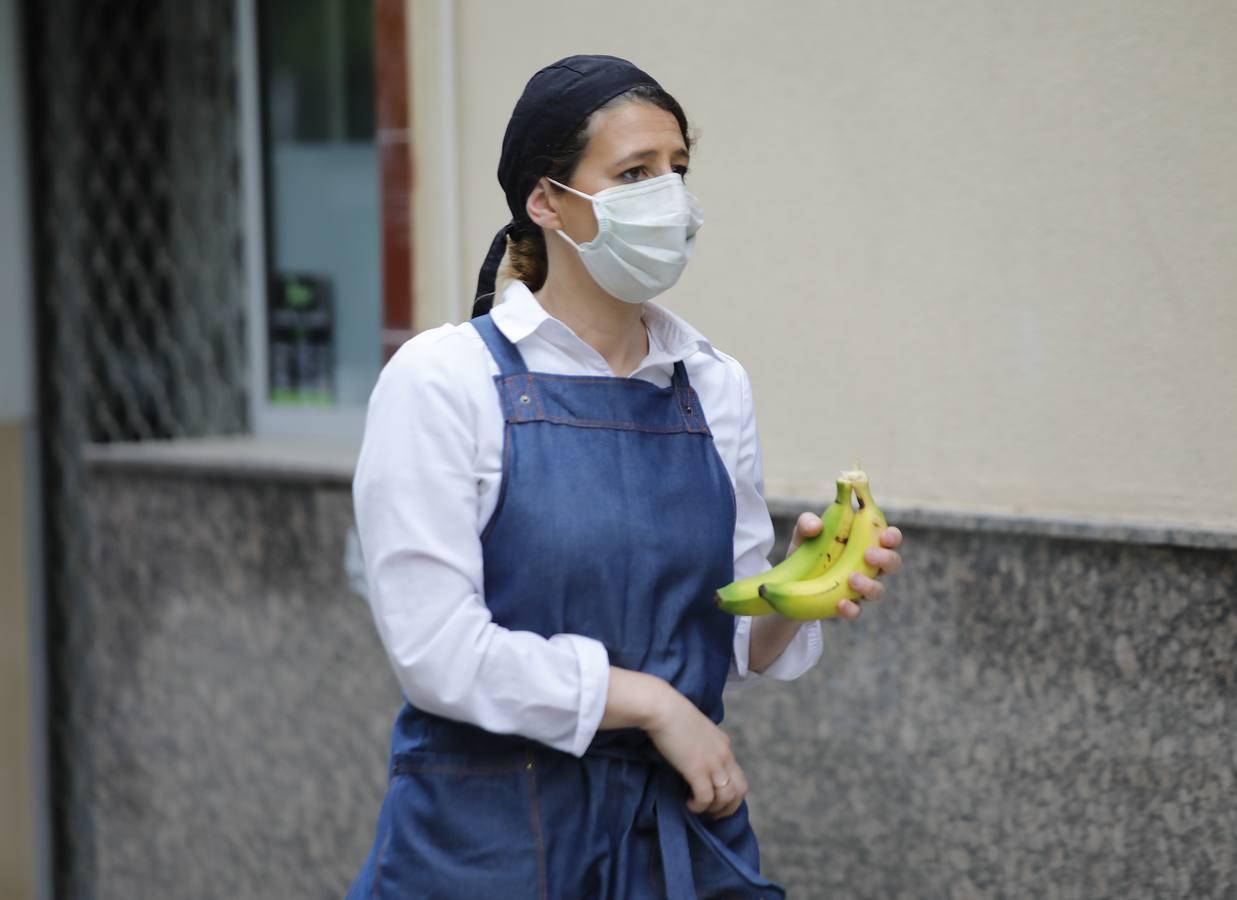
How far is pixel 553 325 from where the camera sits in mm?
2041

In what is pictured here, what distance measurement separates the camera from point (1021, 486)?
3.00 metres

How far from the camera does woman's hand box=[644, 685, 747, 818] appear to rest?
191cm

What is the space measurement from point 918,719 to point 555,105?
1.71 meters

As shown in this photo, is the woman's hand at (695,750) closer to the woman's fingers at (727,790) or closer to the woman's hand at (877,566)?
the woman's fingers at (727,790)

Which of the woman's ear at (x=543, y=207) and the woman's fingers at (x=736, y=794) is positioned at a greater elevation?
the woman's ear at (x=543, y=207)

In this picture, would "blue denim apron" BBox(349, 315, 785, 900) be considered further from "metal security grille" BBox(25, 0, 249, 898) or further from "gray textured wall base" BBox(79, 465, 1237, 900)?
"metal security grille" BBox(25, 0, 249, 898)

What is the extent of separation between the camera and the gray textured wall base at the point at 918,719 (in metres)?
2.80

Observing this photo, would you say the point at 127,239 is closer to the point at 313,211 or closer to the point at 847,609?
the point at 313,211

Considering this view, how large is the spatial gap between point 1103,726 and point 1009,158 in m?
1.17

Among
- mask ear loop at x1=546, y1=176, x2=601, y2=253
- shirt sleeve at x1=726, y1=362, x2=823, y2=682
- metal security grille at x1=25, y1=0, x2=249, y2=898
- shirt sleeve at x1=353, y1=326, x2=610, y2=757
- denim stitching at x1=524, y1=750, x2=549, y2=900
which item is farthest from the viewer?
metal security grille at x1=25, y1=0, x2=249, y2=898

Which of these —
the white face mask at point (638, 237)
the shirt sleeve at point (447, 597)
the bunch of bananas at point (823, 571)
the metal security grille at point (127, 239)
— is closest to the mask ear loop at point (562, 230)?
the white face mask at point (638, 237)

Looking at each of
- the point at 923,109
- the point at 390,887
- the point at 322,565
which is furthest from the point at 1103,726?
the point at 322,565

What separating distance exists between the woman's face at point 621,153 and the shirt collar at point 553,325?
127mm

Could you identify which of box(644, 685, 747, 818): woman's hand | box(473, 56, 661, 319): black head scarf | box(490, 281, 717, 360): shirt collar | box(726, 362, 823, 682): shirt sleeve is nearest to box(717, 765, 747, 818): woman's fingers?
box(644, 685, 747, 818): woman's hand
